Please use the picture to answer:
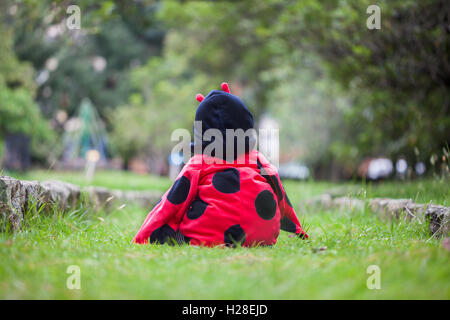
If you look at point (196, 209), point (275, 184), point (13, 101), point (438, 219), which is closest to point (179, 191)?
point (196, 209)

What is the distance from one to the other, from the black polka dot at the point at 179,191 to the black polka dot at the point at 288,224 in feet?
2.70

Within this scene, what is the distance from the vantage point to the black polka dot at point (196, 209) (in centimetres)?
239

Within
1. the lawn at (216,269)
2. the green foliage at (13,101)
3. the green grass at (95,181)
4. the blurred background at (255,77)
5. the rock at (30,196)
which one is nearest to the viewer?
the lawn at (216,269)

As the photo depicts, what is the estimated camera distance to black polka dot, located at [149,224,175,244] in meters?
2.38

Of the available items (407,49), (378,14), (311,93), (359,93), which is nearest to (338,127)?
(311,93)

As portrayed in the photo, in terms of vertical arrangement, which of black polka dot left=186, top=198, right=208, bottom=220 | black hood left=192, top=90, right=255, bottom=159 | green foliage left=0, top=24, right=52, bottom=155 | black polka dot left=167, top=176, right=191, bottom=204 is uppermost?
green foliage left=0, top=24, right=52, bottom=155

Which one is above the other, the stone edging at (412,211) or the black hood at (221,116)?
the black hood at (221,116)

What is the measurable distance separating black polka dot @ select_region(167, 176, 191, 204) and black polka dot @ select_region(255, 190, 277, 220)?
0.51 meters

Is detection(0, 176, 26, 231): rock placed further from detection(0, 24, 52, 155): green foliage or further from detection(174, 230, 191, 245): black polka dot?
detection(0, 24, 52, 155): green foliage

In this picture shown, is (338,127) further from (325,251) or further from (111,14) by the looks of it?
(325,251)

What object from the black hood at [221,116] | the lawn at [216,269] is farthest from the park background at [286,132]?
the black hood at [221,116]

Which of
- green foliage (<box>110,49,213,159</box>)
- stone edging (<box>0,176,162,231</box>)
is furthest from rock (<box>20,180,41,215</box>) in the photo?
green foliage (<box>110,49,213,159</box>)

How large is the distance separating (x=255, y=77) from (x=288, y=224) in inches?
468

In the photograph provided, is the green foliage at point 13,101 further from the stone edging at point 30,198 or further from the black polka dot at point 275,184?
the black polka dot at point 275,184
